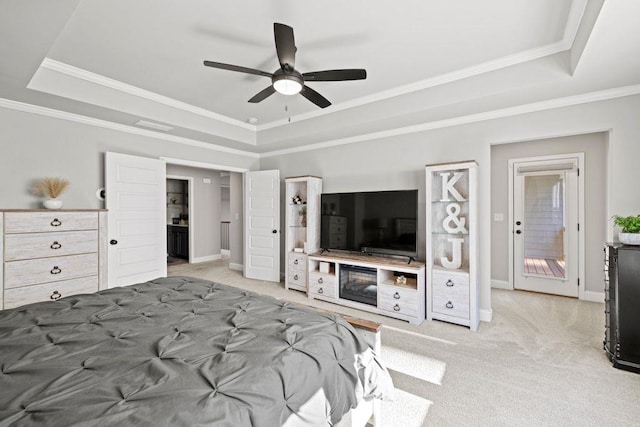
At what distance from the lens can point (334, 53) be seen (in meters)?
2.66

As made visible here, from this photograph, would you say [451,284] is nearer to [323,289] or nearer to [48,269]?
[323,289]

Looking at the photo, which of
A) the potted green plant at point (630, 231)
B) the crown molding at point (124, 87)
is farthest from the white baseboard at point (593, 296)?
the crown molding at point (124, 87)

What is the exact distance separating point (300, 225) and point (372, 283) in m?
1.69

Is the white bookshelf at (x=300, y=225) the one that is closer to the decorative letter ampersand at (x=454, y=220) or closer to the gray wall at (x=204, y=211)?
the decorative letter ampersand at (x=454, y=220)

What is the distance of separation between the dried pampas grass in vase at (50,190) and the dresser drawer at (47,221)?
0.57 feet

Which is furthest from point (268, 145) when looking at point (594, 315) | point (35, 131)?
point (594, 315)

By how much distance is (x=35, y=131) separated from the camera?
318 cm

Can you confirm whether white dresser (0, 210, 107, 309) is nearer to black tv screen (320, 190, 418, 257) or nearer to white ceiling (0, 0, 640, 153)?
white ceiling (0, 0, 640, 153)

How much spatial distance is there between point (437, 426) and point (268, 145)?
4264 mm

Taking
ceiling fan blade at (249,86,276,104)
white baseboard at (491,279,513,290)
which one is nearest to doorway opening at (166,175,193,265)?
ceiling fan blade at (249,86,276,104)

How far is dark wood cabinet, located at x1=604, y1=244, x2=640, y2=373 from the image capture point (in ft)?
7.47

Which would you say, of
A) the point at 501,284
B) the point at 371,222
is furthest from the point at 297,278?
the point at 501,284

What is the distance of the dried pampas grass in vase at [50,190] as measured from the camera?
305cm

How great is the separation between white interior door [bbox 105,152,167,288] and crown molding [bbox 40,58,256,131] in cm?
82
